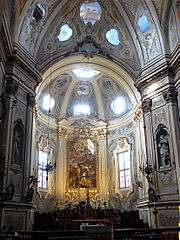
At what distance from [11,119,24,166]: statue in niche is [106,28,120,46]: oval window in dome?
8.48m

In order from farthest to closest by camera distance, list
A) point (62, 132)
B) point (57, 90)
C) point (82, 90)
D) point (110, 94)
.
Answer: point (82, 90)
point (110, 94)
point (57, 90)
point (62, 132)

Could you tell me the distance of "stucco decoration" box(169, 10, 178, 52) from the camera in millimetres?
16500

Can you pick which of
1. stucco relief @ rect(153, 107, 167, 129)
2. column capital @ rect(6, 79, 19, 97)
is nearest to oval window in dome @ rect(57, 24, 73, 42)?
column capital @ rect(6, 79, 19, 97)

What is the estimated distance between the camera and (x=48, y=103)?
23234 mm

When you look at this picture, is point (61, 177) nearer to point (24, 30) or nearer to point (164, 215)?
point (164, 215)

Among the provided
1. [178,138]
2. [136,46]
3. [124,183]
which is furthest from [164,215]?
[136,46]

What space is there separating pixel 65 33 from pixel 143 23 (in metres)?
4.86

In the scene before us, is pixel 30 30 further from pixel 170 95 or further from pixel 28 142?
pixel 170 95

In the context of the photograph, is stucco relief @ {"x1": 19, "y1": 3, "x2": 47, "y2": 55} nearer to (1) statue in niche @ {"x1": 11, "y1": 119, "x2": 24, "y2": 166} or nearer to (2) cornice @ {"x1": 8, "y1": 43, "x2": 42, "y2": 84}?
(2) cornice @ {"x1": 8, "y1": 43, "x2": 42, "y2": 84}

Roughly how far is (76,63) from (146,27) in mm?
5432

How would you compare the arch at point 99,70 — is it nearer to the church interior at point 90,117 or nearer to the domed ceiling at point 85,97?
the church interior at point 90,117

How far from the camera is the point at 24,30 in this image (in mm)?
16578

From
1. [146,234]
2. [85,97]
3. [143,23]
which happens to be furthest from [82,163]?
[146,234]

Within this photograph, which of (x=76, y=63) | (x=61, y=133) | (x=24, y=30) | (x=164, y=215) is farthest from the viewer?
(x=61, y=133)
